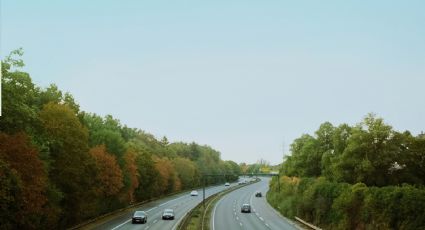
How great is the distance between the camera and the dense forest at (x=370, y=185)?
1334 inches

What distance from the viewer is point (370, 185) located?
182ft

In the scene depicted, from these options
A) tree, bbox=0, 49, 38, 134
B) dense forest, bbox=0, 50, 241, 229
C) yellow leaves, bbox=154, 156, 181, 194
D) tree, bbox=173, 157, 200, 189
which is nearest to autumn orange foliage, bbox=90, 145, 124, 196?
dense forest, bbox=0, 50, 241, 229

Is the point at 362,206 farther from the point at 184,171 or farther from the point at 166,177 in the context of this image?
the point at 184,171

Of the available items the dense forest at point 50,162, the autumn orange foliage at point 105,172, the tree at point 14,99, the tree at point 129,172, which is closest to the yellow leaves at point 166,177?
the tree at point 129,172

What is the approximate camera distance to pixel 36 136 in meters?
41.4

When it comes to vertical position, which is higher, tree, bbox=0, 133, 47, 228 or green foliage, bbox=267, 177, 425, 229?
tree, bbox=0, 133, 47, 228

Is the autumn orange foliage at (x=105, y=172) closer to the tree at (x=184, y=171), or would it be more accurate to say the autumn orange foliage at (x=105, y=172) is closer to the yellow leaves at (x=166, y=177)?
the yellow leaves at (x=166, y=177)

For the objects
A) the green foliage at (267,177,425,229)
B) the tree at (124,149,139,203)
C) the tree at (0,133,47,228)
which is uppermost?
the tree at (124,149,139,203)

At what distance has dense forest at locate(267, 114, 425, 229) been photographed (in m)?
33.9

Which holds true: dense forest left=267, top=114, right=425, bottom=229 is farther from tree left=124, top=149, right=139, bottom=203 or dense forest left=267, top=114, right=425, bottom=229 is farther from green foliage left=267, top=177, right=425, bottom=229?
tree left=124, top=149, right=139, bottom=203

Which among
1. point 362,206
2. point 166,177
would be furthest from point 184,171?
point 362,206

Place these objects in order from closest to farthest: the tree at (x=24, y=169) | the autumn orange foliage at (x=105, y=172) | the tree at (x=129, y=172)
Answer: the tree at (x=24, y=169), the autumn orange foliage at (x=105, y=172), the tree at (x=129, y=172)

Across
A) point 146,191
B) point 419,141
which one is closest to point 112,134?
point 146,191

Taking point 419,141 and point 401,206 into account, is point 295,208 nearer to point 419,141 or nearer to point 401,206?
point 419,141
